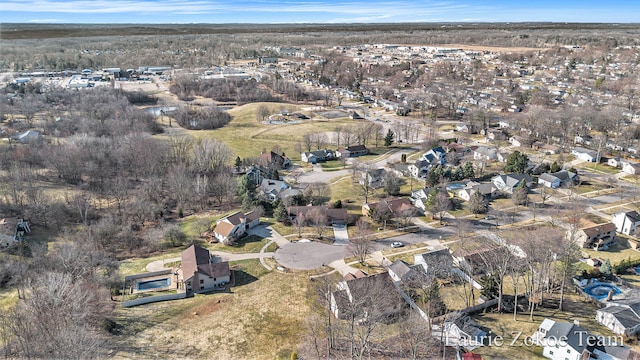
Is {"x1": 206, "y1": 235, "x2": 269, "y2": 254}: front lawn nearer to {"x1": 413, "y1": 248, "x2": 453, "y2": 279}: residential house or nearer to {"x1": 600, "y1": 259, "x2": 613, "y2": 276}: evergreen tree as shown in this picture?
{"x1": 413, "y1": 248, "x2": 453, "y2": 279}: residential house

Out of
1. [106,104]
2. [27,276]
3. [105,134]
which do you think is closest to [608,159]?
[27,276]

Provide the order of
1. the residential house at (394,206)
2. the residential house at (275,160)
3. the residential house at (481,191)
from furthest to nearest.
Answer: the residential house at (275,160) < the residential house at (481,191) < the residential house at (394,206)

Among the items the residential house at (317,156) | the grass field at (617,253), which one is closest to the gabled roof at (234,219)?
the residential house at (317,156)

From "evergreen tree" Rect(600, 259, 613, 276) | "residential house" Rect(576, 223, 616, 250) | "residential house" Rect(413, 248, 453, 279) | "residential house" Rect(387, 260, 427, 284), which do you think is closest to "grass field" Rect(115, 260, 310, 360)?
"residential house" Rect(387, 260, 427, 284)

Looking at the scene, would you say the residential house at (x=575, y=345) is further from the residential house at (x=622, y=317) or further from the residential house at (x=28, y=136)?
the residential house at (x=28, y=136)

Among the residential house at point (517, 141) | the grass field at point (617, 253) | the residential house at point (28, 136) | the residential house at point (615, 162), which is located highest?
the residential house at point (28, 136)

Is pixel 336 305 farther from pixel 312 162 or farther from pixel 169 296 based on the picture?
pixel 312 162
